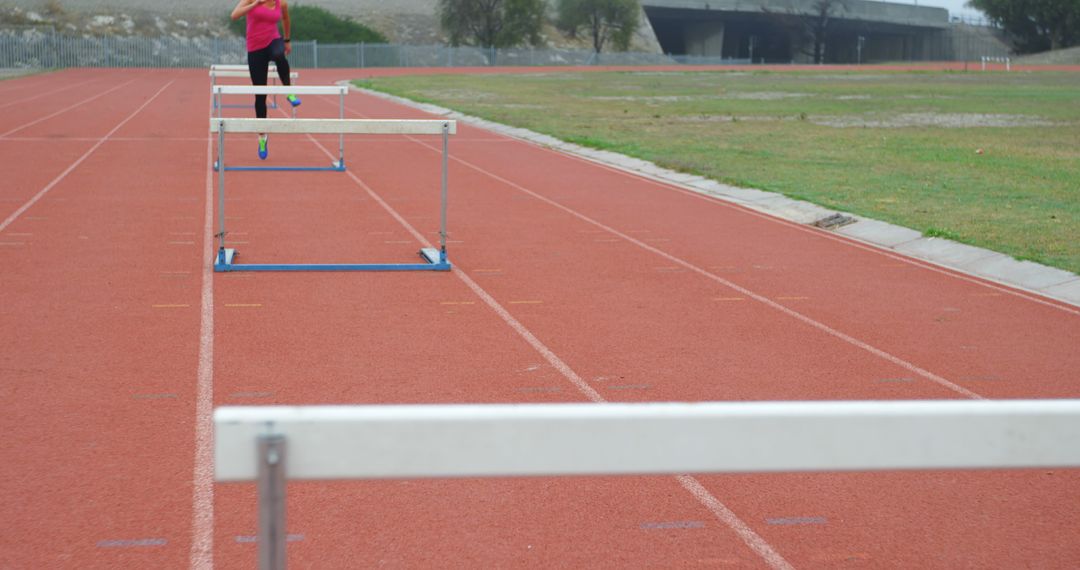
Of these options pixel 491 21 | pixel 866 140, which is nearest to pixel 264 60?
pixel 866 140

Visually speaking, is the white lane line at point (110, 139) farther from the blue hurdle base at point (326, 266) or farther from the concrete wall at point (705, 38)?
the concrete wall at point (705, 38)

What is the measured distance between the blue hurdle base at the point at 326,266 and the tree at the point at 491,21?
69205mm

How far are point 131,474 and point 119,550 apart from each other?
0.82 metres

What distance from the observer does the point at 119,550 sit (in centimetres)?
429

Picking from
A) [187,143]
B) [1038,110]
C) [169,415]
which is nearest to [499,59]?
[1038,110]

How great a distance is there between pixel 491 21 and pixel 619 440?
7770 cm

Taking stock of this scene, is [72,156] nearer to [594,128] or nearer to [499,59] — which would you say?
[594,128]

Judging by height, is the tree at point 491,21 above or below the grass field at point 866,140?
above

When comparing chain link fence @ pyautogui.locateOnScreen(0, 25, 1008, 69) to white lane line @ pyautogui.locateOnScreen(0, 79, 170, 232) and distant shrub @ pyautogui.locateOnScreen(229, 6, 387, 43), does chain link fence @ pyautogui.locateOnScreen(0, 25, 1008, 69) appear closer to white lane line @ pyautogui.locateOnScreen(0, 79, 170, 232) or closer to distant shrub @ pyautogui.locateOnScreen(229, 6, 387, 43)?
distant shrub @ pyautogui.locateOnScreen(229, 6, 387, 43)

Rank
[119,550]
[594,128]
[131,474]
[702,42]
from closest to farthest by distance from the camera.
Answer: [119,550] < [131,474] < [594,128] < [702,42]

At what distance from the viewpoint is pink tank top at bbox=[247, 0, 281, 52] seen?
14.3 metres

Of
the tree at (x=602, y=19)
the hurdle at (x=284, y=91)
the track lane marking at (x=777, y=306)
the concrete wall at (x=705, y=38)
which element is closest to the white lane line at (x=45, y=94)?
the hurdle at (x=284, y=91)

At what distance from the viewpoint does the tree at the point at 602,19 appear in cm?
8381

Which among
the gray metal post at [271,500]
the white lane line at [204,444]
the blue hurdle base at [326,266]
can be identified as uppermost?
the gray metal post at [271,500]
